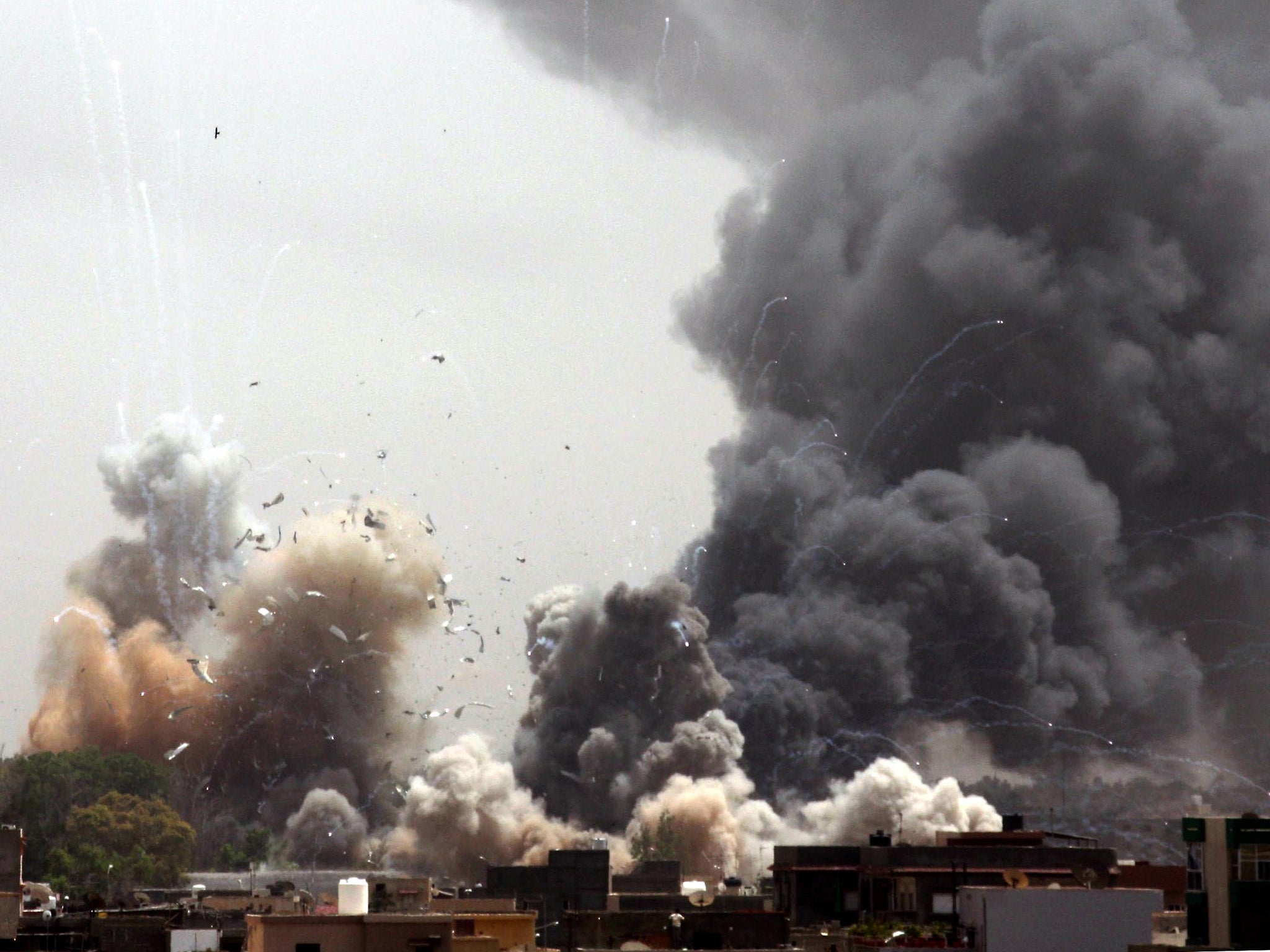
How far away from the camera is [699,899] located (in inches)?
2256

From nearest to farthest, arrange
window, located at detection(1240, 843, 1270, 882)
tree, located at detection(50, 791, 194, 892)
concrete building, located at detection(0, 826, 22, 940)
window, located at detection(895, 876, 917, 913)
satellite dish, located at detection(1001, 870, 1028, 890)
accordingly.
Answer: window, located at detection(1240, 843, 1270, 882) < satellite dish, located at detection(1001, 870, 1028, 890) < window, located at detection(895, 876, 917, 913) < concrete building, located at detection(0, 826, 22, 940) < tree, located at detection(50, 791, 194, 892)

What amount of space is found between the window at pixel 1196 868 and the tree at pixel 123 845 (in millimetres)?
63877

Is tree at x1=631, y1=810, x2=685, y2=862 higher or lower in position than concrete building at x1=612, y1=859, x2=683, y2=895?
higher

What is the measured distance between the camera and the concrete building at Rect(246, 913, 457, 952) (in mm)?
38938

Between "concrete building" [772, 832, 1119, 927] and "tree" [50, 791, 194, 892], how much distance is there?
3834cm

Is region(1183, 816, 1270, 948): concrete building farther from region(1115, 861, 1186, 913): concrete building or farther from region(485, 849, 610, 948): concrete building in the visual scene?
region(485, 849, 610, 948): concrete building

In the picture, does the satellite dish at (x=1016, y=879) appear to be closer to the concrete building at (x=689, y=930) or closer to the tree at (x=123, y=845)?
the concrete building at (x=689, y=930)

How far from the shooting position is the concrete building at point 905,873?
67188mm

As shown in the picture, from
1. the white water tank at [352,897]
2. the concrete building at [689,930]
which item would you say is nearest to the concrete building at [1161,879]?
the concrete building at [689,930]

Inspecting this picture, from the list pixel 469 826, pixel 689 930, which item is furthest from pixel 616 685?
pixel 689 930

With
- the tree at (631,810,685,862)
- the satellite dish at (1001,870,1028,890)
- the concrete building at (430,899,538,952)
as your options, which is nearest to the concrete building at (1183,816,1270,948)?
the satellite dish at (1001,870,1028,890)

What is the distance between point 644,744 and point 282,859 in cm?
1700

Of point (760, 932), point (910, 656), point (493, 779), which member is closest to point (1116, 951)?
point (760, 932)

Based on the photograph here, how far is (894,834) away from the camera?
94.1 meters
